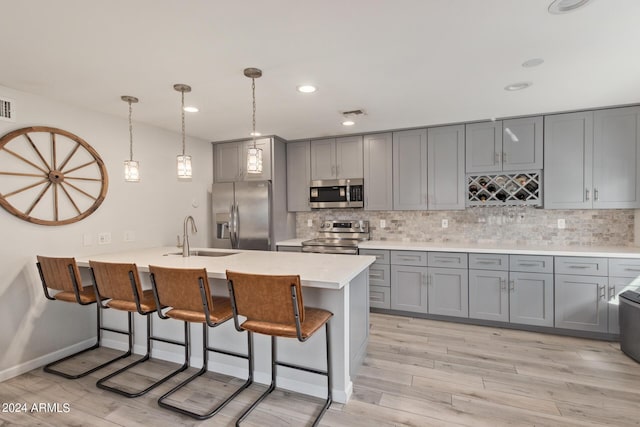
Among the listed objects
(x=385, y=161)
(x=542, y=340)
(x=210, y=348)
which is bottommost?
(x=542, y=340)

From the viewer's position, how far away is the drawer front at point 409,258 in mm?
3756

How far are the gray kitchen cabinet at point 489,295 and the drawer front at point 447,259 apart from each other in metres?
0.14

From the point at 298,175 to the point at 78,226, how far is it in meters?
2.65

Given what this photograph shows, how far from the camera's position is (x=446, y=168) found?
155 inches

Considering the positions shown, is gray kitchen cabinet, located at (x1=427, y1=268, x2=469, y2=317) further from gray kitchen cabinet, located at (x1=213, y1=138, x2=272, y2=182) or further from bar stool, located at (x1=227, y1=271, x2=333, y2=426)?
gray kitchen cabinet, located at (x1=213, y1=138, x2=272, y2=182)

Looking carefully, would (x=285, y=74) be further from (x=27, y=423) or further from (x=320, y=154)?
(x=27, y=423)

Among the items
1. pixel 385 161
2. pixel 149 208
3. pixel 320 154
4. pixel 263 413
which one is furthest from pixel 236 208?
pixel 263 413

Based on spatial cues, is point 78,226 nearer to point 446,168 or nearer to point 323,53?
point 323,53

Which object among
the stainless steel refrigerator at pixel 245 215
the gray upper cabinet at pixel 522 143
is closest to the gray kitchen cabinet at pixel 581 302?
the gray upper cabinet at pixel 522 143

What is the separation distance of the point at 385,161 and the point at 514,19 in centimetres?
252

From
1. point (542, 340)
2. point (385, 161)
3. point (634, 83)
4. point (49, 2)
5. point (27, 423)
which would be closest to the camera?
point (49, 2)

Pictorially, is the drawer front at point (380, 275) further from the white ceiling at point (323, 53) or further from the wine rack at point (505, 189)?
the white ceiling at point (323, 53)

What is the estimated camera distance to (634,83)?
267cm

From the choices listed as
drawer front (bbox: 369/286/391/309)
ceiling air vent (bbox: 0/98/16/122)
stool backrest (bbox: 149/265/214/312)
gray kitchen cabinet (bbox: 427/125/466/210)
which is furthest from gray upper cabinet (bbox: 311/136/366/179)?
ceiling air vent (bbox: 0/98/16/122)
